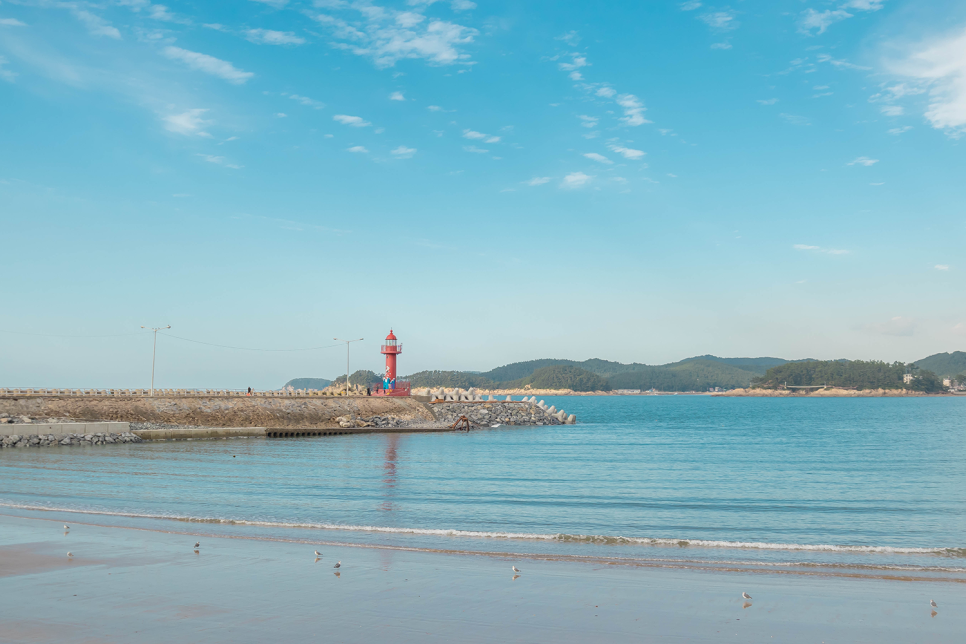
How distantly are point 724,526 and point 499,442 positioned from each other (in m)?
34.6

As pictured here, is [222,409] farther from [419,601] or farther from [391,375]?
[419,601]

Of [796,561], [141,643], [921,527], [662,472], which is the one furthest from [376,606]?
[662,472]

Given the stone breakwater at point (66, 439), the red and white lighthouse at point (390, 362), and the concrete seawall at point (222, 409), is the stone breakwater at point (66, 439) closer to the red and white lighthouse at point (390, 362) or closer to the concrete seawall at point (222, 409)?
the concrete seawall at point (222, 409)

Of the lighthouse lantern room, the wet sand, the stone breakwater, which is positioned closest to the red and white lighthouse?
the lighthouse lantern room

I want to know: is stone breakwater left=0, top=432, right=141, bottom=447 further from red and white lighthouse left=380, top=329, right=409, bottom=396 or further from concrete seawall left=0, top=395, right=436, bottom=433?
red and white lighthouse left=380, top=329, right=409, bottom=396

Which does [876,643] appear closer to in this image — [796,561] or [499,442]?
[796,561]

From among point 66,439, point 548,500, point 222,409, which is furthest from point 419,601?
point 222,409

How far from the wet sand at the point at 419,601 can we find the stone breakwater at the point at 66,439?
35450mm

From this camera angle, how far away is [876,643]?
7656 mm

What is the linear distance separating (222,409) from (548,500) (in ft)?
147

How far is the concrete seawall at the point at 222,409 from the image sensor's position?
5081 centimetres

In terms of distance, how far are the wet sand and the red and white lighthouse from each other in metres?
52.7

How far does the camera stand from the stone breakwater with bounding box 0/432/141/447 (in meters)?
41.1

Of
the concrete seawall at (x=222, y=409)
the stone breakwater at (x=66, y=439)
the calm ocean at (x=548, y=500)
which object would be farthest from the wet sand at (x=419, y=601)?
the concrete seawall at (x=222, y=409)
